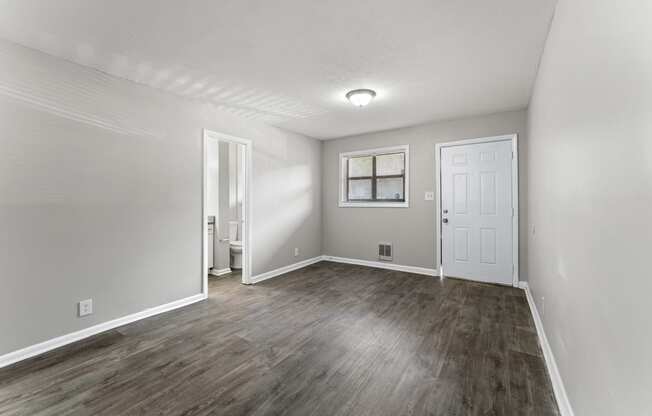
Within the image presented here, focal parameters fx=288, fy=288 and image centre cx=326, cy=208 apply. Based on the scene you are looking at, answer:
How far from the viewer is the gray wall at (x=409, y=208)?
13.6 feet

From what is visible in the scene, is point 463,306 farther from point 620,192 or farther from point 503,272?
point 620,192

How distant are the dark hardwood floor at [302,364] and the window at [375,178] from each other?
7.07 feet

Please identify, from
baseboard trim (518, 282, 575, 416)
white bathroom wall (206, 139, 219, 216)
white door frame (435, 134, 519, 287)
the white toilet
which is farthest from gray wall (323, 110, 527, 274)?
white bathroom wall (206, 139, 219, 216)

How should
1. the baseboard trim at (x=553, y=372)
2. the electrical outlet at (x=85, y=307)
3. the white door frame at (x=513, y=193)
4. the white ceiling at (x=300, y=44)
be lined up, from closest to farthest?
the baseboard trim at (x=553, y=372) → the white ceiling at (x=300, y=44) → the electrical outlet at (x=85, y=307) → the white door frame at (x=513, y=193)

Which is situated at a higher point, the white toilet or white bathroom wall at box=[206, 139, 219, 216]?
white bathroom wall at box=[206, 139, 219, 216]

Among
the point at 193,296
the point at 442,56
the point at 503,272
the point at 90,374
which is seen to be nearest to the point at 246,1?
the point at 442,56

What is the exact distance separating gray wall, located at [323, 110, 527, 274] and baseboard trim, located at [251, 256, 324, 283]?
0.38m

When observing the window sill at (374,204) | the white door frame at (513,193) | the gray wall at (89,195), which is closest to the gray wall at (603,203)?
the white door frame at (513,193)

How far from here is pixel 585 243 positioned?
4.42 feet

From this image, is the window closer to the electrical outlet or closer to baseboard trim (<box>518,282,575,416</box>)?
baseboard trim (<box>518,282,575,416</box>)

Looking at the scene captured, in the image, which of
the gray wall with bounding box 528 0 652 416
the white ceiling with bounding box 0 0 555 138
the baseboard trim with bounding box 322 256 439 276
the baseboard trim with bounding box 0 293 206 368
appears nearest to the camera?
the gray wall with bounding box 528 0 652 416

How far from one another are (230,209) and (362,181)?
97.0 inches

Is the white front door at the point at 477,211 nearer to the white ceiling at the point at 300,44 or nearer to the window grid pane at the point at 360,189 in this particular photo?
the white ceiling at the point at 300,44

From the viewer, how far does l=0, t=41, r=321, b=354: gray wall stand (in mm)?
2236
